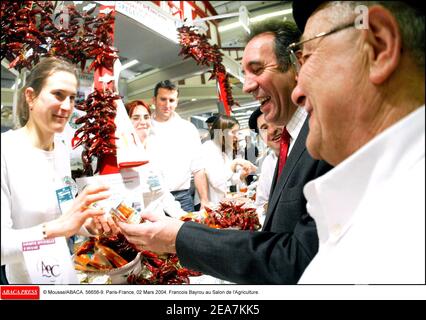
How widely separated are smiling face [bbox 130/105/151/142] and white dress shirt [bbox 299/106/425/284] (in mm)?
609

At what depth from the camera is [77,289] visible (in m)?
0.96

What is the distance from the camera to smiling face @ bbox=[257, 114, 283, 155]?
3.75 feet

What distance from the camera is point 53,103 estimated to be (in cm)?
98

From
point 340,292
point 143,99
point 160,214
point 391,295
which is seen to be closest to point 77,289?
point 160,214

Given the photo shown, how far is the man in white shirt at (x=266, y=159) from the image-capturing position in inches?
45.3

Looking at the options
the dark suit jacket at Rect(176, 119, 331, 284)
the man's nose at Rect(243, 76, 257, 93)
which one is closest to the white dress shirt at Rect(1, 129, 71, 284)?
the dark suit jacket at Rect(176, 119, 331, 284)

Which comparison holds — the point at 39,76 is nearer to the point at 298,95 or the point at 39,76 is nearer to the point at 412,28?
the point at 298,95

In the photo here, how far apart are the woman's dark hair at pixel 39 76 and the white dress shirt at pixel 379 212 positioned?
79 centimetres

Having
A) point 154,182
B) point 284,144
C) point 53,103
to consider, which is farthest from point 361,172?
point 53,103

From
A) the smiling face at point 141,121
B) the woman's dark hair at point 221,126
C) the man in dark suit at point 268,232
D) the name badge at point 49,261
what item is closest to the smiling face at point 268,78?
the man in dark suit at point 268,232

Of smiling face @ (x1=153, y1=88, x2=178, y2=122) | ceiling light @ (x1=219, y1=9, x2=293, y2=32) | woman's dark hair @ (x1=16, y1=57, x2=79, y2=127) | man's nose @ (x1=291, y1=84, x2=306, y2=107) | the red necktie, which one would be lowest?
the red necktie

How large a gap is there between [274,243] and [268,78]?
0.48 metres

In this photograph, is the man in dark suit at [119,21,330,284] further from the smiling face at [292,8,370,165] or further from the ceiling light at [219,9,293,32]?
the smiling face at [292,8,370,165]

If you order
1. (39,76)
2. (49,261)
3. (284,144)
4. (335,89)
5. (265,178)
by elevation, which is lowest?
(49,261)
